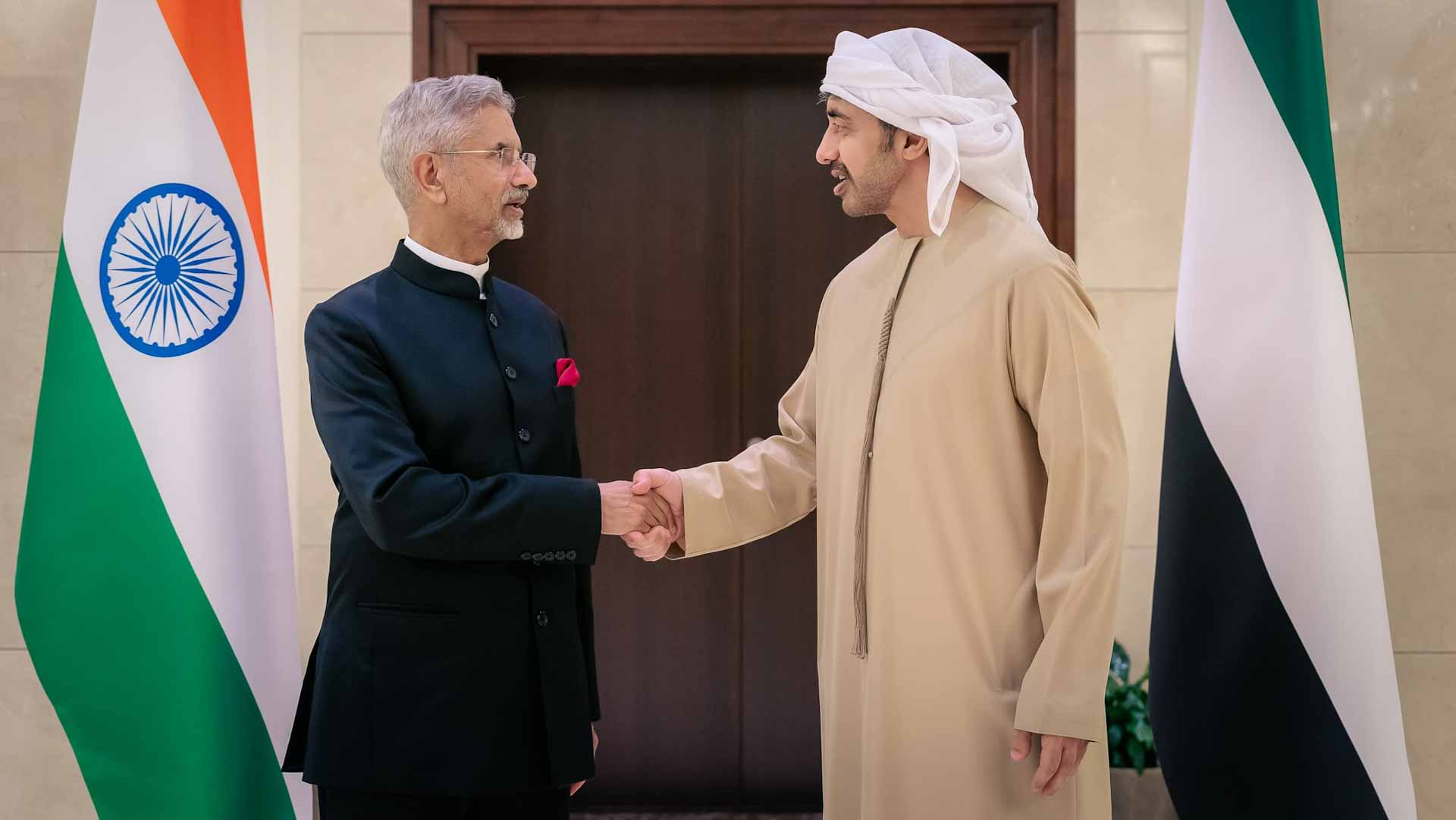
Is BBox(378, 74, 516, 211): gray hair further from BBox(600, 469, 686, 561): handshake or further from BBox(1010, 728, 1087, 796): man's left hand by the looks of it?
BBox(1010, 728, 1087, 796): man's left hand

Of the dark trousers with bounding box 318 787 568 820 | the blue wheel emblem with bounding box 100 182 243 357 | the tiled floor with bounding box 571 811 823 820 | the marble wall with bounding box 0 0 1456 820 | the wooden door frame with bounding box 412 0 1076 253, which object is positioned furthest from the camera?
the tiled floor with bounding box 571 811 823 820

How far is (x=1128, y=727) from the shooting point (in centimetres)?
303

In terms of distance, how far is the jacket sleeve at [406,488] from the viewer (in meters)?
1.77

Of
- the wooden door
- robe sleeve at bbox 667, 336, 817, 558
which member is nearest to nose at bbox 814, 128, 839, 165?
robe sleeve at bbox 667, 336, 817, 558

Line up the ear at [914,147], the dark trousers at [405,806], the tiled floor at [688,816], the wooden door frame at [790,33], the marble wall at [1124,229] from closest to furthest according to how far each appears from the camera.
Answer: the dark trousers at [405,806] < the ear at [914,147] < the marble wall at [1124,229] < the wooden door frame at [790,33] < the tiled floor at [688,816]

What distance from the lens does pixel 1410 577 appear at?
2844 millimetres

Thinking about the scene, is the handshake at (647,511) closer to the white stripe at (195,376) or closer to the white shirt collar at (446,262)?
the white shirt collar at (446,262)

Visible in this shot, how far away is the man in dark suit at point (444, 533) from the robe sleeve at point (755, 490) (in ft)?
0.88

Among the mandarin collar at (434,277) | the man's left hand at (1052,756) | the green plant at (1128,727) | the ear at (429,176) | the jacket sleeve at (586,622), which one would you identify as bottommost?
the green plant at (1128,727)

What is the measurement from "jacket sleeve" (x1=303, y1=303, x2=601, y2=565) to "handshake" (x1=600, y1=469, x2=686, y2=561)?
0.57 feet

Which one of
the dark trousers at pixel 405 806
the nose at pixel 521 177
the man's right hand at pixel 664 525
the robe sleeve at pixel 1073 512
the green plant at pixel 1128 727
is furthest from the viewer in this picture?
the green plant at pixel 1128 727

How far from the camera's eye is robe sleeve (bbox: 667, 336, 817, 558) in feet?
7.31

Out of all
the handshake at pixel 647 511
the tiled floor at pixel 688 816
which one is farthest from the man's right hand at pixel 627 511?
the tiled floor at pixel 688 816

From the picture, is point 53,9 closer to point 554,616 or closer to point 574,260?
point 574,260
